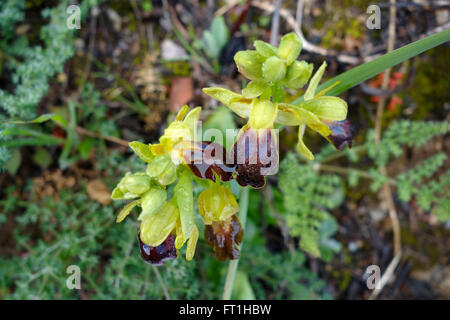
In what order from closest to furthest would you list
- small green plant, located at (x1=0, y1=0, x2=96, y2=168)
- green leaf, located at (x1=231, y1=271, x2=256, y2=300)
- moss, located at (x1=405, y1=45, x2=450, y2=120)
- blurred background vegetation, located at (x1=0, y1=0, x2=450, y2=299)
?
1. small green plant, located at (x1=0, y1=0, x2=96, y2=168)
2. green leaf, located at (x1=231, y1=271, x2=256, y2=300)
3. blurred background vegetation, located at (x1=0, y1=0, x2=450, y2=299)
4. moss, located at (x1=405, y1=45, x2=450, y2=120)

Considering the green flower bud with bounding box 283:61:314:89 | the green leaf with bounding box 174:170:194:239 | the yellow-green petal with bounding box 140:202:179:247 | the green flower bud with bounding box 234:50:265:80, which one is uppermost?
the green flower bud with bounding box 234:50:265:80

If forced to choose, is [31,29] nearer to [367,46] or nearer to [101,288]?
[101,288]

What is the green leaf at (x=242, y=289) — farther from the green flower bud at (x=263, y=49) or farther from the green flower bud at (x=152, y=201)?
the green flower bud at (x=263, y=49)

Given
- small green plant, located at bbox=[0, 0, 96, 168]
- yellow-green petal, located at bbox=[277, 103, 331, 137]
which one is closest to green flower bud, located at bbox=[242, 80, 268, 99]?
yellow-green petal, located at bbox=[277, 103, 331, 137]

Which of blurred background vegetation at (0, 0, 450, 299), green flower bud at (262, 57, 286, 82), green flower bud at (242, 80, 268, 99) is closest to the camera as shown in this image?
green flower bud at (262, 57, 286, 82)

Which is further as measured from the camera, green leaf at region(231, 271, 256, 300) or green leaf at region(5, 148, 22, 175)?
green leaf at region(5, 148, 22, 175)

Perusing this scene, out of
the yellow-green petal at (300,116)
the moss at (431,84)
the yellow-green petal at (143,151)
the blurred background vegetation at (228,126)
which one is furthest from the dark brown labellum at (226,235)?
the moss at (431,84)

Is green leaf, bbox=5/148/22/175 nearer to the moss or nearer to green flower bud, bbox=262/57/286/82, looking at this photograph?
green flower bud, bbox=262/57/286/82
